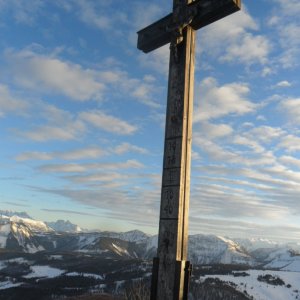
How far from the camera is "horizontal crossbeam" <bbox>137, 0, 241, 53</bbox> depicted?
7133 mm

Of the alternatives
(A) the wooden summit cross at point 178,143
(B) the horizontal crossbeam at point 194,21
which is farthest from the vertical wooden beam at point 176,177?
(B) the horizontal crossbeam at point 194,21

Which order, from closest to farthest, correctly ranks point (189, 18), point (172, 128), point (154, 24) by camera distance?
point (172, 128)
point (189, 18)
point (154, 24)

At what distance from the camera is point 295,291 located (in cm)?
19062

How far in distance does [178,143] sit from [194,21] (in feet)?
7.18

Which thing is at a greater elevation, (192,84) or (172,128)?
(192,84)

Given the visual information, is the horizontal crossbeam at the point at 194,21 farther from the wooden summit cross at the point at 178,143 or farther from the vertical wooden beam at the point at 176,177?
the vertical wooden beam at the point at 176,177

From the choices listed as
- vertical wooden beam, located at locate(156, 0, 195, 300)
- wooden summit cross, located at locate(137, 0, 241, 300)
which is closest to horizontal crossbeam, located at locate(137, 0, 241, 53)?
wooden summit cross, located at locate(137, 0, 241, 300)

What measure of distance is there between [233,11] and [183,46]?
0.96 m

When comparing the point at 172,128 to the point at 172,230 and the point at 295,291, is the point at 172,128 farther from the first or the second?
the point at 295,291

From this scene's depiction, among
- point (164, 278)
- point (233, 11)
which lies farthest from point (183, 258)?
point (233, 11)

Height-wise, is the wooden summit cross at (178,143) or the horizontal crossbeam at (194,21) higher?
the horizontal crossbeam at (194,21)

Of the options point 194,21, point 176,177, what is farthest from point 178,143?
point 194,21

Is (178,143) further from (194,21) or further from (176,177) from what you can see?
(194,21)

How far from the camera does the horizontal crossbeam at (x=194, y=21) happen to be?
23.4 ft
